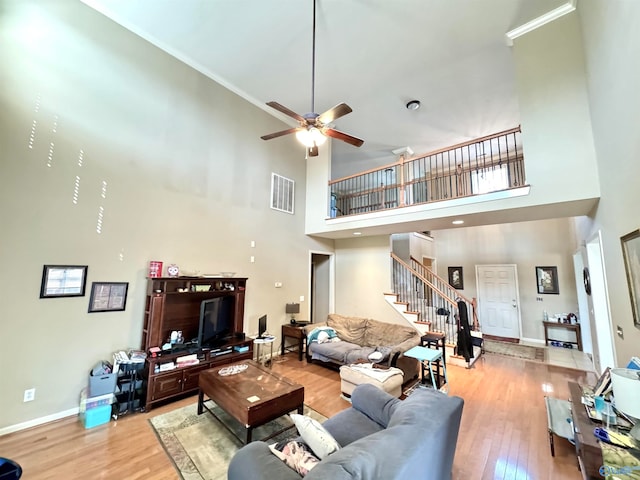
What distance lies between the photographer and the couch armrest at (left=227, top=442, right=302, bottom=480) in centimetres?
136

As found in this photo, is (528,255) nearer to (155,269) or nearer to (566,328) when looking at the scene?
(566,328)

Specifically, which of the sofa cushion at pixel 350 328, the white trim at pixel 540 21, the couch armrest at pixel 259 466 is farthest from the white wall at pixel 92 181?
the white trim at pixel 540 21

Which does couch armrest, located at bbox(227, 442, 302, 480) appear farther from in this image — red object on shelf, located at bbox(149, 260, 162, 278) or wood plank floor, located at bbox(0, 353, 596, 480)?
red object on shelf, located at bbox(149, 260, 162, 278)

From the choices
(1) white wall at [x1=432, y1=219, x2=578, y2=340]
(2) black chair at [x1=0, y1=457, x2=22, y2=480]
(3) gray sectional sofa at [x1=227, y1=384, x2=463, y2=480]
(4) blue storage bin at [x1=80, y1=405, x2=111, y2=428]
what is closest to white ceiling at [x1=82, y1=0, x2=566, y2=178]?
(1) white wall at [x1=432, y1=219, x2=578, y2=340]

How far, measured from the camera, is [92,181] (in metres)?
3.38

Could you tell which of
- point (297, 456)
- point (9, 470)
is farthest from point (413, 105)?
point (9, 470)

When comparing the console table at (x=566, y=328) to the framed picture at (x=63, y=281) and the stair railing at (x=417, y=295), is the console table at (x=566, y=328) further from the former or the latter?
the framed picture at (x=63, y=281)

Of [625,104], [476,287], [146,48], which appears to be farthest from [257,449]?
[476,287]

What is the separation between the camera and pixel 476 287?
771cm

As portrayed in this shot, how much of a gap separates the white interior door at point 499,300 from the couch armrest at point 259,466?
25.5 feet

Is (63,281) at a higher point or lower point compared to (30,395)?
higher

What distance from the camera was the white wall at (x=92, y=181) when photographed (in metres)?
2.87

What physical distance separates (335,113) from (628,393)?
3104mm

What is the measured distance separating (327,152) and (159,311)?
4803mm
